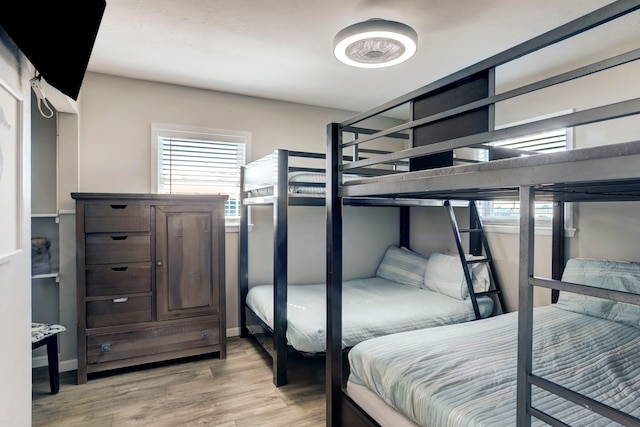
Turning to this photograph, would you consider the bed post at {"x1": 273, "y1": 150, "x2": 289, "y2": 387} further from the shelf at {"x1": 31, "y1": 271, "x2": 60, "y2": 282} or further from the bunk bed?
the shelf at {"x1": 31, "y1": 271, "x2": 60, "y2": 282}

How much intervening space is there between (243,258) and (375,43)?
2296 millimetres

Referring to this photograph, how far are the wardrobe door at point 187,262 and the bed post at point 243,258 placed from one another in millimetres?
500

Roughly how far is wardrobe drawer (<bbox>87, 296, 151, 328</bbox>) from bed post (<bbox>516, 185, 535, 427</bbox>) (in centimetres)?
265

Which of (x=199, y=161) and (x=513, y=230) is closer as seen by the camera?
(x=513, y=230)

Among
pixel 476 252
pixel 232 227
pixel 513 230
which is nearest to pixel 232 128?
pixel 232 227

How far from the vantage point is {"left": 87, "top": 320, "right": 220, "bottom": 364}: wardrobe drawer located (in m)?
2.66

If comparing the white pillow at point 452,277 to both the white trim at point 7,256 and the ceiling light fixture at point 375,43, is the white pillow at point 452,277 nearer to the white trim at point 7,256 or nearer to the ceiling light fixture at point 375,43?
the ceiling light fixture at point 375,43

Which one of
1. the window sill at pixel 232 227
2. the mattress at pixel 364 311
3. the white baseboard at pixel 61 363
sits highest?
the window sill at pixel 232 227

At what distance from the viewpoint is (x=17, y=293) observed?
1.34 metres

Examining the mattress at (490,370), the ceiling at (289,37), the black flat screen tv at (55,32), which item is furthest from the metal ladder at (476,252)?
the black flat screen tv at (55,32)

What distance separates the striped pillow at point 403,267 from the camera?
366cm

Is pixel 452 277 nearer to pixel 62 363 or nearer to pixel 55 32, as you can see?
→ pixel 55 32

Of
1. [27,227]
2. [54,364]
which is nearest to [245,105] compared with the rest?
[27,227]

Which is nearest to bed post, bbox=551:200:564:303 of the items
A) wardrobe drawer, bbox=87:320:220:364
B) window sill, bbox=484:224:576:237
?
window sill, bbox=484:224:576:237
